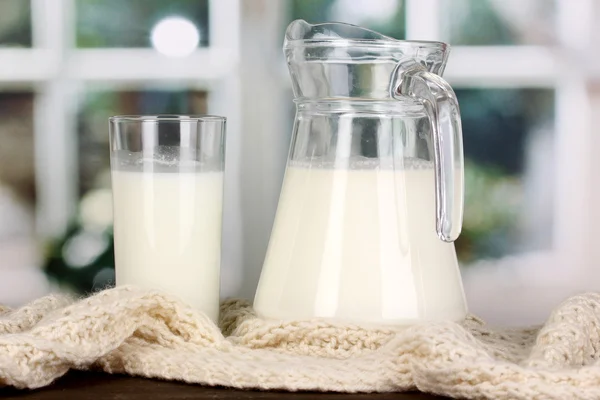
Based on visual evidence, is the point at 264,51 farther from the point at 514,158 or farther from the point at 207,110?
the point at 514,158

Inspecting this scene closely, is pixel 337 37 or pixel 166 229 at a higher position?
pixel 337 37

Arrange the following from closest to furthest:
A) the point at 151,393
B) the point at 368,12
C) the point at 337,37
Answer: the point at 151,393, the point at 337,37, the point at 368,12

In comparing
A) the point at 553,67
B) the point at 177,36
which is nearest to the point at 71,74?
the point at 177,36

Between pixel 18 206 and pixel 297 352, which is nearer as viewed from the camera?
pixel 297 352

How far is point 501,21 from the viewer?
97cm

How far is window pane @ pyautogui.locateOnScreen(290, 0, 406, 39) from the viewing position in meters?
0.97

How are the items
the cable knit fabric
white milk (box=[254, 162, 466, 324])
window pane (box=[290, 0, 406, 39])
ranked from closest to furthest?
the cable knit fabric
white milk (box=[254, 162, 466, 324])
window pane (box=[290, 0, 406, 39])

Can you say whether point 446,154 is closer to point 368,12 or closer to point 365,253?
point 365,253

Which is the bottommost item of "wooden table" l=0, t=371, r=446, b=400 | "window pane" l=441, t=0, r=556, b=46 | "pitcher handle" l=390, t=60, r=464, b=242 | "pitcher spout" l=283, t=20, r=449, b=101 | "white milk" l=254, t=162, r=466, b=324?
"wooden table" l=0, t=371, r=446, b=400

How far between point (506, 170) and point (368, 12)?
0.22m

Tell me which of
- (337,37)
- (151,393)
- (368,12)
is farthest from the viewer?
(368,12)

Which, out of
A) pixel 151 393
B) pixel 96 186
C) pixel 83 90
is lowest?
pixel 151 393

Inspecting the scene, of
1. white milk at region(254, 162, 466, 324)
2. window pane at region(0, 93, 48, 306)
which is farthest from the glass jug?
window pane at region(0, 93, 48, 306)

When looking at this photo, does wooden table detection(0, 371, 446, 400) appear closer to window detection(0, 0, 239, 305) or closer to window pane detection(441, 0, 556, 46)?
window detection(0, 0, 239, 305)
